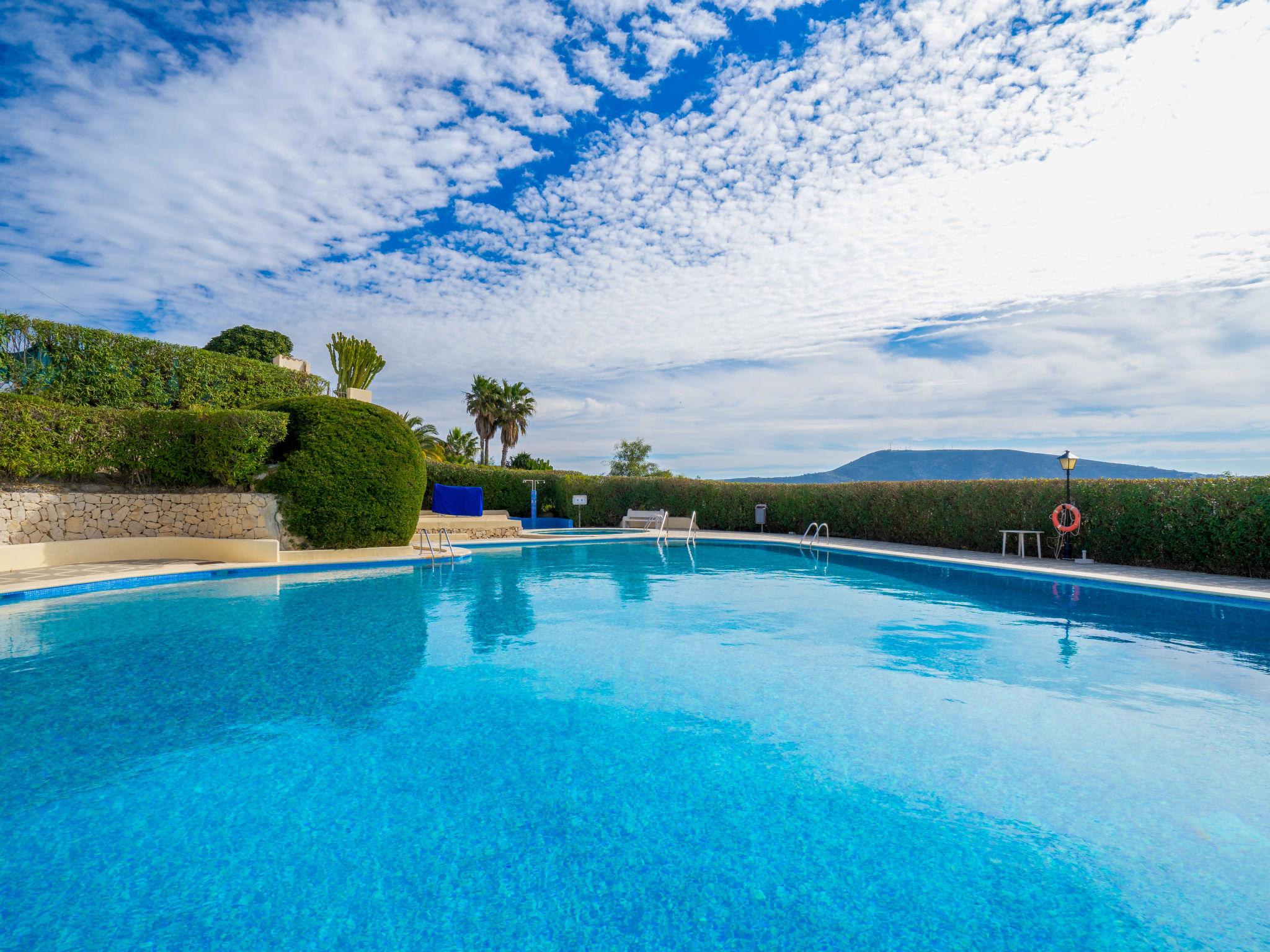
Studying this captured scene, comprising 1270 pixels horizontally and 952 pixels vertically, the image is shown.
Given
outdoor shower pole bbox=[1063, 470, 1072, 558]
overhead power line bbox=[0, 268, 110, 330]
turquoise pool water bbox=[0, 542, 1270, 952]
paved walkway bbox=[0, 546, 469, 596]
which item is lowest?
turquoise pool water bbox=[0, 542, 1270, 952]

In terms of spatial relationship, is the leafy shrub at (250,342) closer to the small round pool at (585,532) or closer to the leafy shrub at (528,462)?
the leafy shrub at (528,462)

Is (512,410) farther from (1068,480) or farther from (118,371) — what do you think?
(1068,480)

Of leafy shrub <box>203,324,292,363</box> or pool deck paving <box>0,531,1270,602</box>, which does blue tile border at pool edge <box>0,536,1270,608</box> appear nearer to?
pool deck paving <box>0,531,1270,602</box>

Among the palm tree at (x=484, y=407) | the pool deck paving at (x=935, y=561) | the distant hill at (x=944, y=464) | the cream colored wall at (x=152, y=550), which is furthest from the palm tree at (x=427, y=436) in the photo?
the distant hill at (x=944, y=464)

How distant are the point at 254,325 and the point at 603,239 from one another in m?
28.5

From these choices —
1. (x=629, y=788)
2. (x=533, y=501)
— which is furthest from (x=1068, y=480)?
(x=533, y=501)

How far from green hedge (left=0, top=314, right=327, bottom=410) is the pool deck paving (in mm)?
4650

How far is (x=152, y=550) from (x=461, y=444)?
113ft

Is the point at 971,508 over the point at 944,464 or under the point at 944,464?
under

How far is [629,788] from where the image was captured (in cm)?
342

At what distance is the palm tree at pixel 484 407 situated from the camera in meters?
41.3

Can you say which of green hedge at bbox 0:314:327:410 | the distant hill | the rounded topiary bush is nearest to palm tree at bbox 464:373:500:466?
green hedge at bbox 0:314:327:410

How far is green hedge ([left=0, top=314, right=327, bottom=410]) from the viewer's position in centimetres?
1234

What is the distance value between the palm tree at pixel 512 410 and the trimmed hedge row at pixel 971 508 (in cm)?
1792
